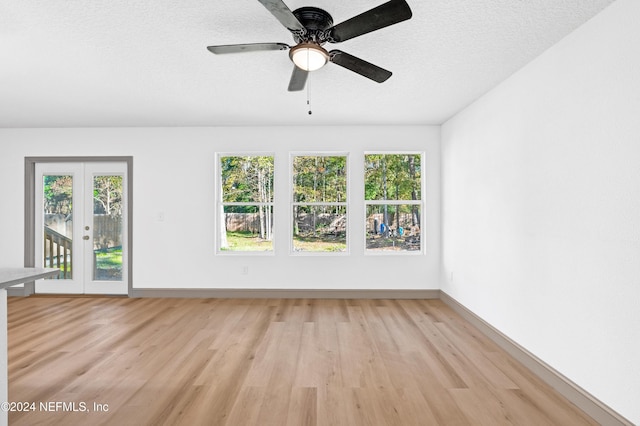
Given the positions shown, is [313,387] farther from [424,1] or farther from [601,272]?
[424,1]

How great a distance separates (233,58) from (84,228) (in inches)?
161

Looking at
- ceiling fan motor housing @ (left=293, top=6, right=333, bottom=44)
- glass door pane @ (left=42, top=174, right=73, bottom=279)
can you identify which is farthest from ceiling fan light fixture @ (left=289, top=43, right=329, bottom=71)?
glass door pane @ (left=42, top=174, right=73, bottom=279)

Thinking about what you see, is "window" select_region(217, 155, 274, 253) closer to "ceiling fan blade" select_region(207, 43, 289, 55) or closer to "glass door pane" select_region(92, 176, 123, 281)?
"glass door pane" select_region(92, 176, 123, 281)

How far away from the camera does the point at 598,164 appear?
219 cm

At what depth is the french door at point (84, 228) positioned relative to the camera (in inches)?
206

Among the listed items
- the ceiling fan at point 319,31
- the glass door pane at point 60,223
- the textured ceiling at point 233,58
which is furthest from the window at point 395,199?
the glass door pane at point 60,223

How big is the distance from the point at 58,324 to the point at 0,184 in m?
2.93

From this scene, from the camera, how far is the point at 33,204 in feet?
17.3

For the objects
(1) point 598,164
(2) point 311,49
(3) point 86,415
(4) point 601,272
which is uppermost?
(2) point 311,49

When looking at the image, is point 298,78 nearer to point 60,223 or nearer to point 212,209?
point 212,209

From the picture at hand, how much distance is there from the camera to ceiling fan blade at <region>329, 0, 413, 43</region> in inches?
69.6

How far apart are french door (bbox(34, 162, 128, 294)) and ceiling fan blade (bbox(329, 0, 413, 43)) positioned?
453cm

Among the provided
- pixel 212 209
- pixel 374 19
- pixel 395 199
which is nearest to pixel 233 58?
pixel 374 19

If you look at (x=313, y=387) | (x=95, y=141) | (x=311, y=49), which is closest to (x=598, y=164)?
(x=311, y=49)
